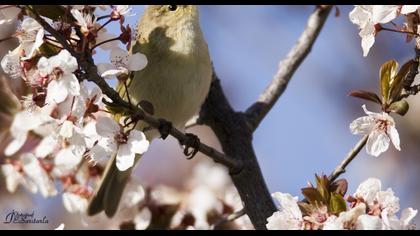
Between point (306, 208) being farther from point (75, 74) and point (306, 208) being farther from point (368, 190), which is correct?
point (75, 74)

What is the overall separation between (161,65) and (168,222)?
2.09ft

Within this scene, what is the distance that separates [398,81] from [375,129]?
125mm

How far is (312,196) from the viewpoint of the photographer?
1524 millimetres

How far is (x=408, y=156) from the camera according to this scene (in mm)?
3600

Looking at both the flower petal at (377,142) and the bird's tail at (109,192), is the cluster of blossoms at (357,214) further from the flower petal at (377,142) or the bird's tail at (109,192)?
the bird's tail at (109,192)

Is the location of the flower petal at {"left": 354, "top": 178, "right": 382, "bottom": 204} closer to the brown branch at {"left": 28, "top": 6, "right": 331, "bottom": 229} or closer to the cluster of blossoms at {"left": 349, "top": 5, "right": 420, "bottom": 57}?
the cluster of blossoms at {"left": 349, "top": 5, "right": 420, "bottom": 57}

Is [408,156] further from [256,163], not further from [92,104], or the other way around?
[92,104]

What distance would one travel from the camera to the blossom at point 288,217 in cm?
145

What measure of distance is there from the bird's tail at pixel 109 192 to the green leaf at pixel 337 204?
1.33 meters

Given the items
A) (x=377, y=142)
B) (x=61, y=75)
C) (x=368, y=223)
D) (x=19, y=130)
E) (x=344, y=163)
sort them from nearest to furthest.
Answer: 1. (x=368, y=223)
2. (x=61, y=75)
3. (x=377, y=142)
4. (x=344, y=163)
5. (x=19, y=130)

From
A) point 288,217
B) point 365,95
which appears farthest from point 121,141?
point 365,95
